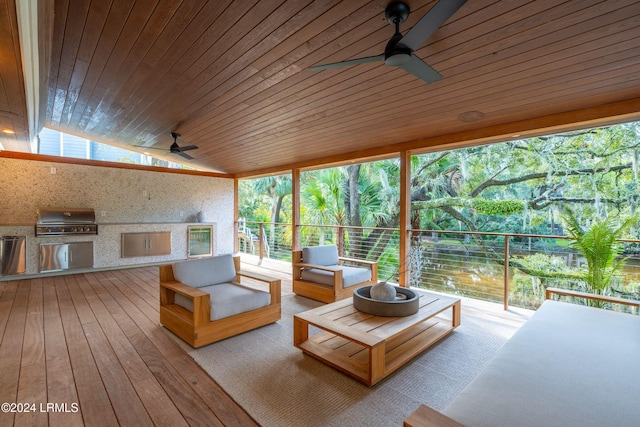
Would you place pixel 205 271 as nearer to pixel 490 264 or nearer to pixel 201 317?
pixel 201 317

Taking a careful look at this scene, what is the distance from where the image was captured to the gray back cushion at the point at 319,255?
417 cm

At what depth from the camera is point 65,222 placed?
5.36 meters

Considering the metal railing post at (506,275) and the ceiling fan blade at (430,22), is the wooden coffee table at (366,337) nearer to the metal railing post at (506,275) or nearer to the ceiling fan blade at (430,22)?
the metal railing post at (506,275)

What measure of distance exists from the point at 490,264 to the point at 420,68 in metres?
5.13

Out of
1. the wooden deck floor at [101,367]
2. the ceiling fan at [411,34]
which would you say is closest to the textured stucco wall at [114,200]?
the wooden deck floor at [101,367]

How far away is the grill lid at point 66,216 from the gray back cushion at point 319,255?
454cm

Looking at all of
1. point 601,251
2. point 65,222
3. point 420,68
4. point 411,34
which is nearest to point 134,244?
point 65,222

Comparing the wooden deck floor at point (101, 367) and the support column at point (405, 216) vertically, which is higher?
the support column at point (405, 216)

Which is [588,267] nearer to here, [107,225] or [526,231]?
[526,231]

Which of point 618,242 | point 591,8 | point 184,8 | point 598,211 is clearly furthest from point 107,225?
point 598,211

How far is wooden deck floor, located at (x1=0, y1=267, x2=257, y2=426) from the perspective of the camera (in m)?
1.73

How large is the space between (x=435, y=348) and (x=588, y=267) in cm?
210

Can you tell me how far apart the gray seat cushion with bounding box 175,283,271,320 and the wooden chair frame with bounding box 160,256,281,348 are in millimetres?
43

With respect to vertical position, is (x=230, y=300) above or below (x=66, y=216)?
below
